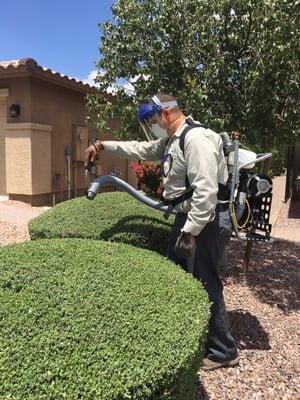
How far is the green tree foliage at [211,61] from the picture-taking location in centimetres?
477

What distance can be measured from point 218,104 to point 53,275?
335cm

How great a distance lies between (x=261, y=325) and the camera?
4285mm

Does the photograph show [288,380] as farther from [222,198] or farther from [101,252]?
[101,252]

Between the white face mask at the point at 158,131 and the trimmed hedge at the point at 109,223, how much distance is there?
80cm

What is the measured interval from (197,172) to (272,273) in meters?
3.44

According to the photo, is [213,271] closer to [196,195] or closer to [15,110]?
[196,195]

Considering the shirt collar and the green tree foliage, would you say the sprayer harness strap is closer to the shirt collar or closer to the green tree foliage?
the shirt collar

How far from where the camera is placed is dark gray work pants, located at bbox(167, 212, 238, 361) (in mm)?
3182

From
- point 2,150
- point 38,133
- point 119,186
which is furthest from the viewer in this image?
point 2,150

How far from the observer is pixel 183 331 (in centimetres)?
214

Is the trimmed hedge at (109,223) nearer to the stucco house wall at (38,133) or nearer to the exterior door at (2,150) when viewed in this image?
the stucco house wall at (38,133)

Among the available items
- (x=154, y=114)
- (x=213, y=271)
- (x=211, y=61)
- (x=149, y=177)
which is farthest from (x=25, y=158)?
(x=213, y=271)

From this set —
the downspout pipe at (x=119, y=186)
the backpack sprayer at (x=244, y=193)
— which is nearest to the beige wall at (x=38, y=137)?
the downspout pipe at (x=119, y=186)

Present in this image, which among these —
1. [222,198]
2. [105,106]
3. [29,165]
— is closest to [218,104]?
[105,106]
